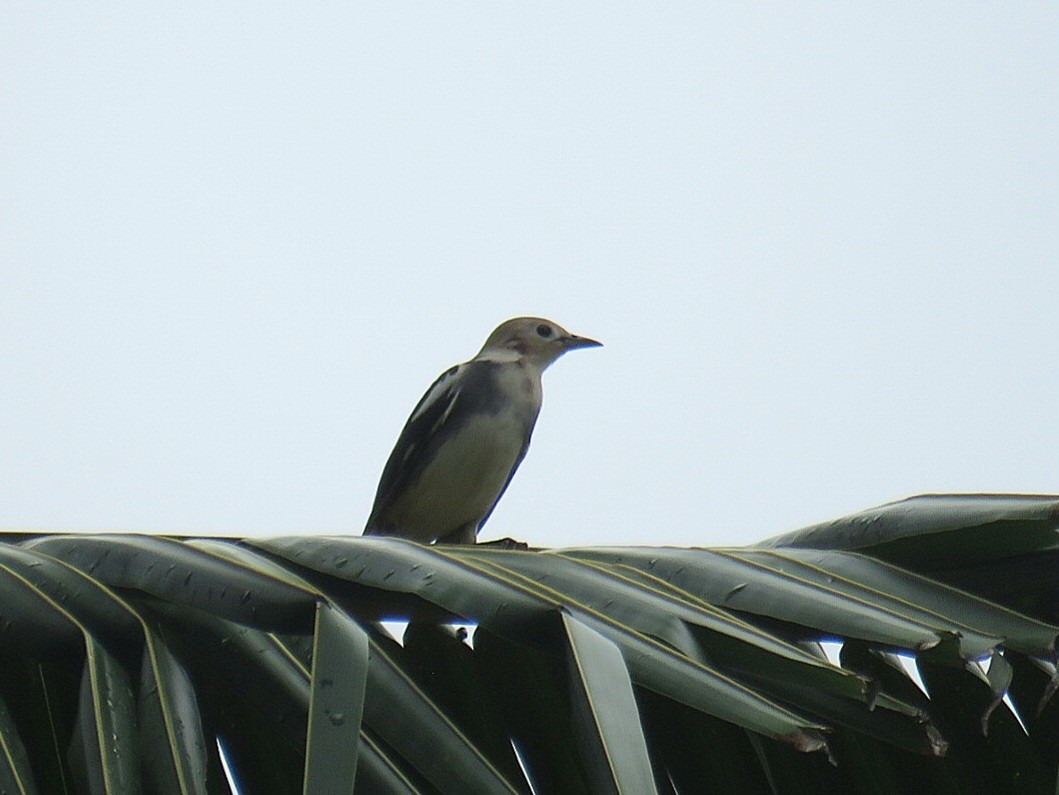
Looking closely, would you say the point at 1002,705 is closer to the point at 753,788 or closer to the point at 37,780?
the point at 753,788

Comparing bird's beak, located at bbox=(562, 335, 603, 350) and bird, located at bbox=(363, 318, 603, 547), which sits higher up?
bird's beak, located at bbox=(562, 335, 603, 350)

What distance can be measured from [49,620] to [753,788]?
0.84 metres

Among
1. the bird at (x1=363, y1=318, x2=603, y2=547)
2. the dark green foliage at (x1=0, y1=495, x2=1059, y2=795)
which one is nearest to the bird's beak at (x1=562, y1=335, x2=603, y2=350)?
the bird at (x1=363, y1=318, x2=603, y2=547)

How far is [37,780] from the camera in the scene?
153 centimetres

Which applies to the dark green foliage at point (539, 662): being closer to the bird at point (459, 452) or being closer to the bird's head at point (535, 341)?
the bird at point (459, 452)

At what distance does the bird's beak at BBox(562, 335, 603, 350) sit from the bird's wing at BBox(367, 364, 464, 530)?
709mm

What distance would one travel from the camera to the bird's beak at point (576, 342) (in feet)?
22.8

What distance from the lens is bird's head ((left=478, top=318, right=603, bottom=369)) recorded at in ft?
22.5

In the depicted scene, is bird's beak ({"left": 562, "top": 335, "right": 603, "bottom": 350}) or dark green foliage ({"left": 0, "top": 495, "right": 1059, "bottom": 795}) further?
bird's beak ({"left": 562, "top": 335, "right": 603, "bottom": 350})

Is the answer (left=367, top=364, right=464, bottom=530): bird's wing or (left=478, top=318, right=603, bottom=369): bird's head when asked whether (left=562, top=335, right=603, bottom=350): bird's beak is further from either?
(left=367, top=364, right=464, bottom=530): bird's wing

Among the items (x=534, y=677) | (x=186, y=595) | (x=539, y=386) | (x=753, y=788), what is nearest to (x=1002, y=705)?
(x=753, y=788)

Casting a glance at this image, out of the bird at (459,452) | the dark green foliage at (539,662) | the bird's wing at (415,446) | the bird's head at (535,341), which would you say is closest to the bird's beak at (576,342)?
the bird's head at (535,341)

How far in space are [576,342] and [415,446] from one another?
110 cm

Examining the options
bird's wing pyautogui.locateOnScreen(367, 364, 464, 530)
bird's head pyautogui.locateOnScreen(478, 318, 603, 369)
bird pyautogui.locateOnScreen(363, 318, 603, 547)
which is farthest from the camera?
bird's head pyautogui.locateOnScreen(478, 318, 603, 369)
